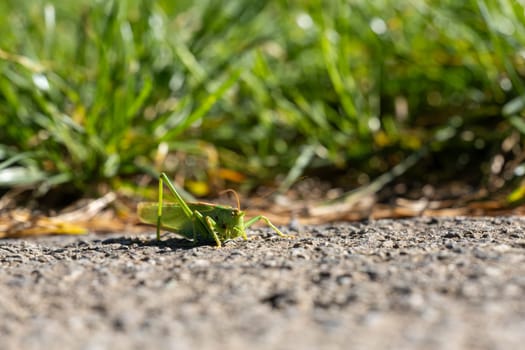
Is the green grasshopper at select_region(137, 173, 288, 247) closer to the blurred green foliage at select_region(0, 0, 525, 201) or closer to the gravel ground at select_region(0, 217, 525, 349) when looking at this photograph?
the gravel ground at select_region(0, 217, 525, 349)

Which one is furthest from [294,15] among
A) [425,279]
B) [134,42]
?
[425,279]

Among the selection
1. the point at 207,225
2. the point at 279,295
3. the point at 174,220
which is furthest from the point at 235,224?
the point at 279,295

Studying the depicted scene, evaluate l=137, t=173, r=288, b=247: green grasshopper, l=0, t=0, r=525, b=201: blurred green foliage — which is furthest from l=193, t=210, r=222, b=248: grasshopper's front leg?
l=0, t=0, r=525, b=201: blurred green foliage

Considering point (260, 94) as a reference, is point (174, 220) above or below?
below

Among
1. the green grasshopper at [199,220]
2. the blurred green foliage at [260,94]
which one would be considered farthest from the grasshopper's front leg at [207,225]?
the blurred green foliage at [260,94]

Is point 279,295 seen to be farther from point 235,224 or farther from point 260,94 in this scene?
point 260,94
